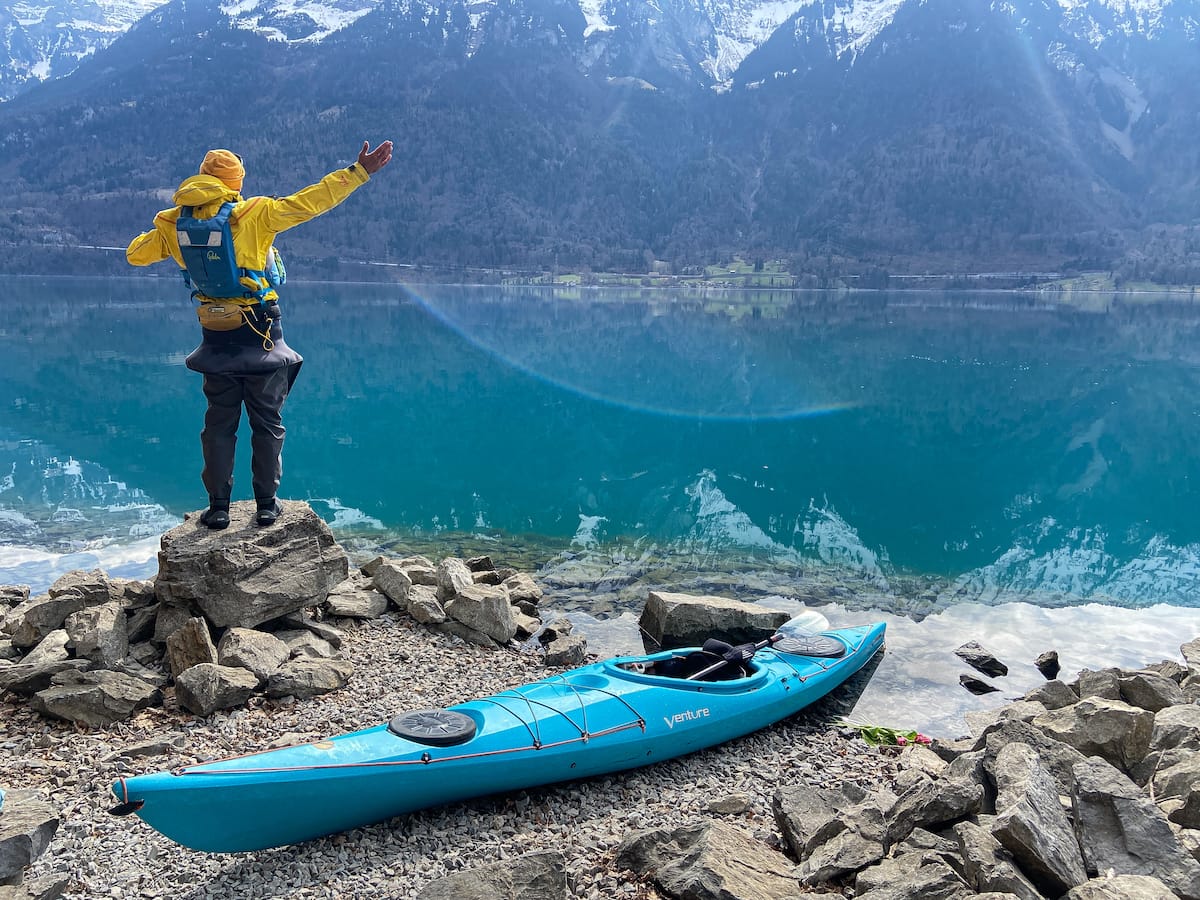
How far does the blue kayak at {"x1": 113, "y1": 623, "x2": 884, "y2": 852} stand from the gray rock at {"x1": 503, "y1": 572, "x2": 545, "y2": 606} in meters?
3.09

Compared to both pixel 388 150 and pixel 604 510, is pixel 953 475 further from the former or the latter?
pixel 388 150

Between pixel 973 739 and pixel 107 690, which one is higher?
pixel 107 690

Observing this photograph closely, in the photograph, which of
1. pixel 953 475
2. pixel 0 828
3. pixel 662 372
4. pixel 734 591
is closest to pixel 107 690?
pixel 0 828

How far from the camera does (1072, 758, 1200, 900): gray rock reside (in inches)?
167

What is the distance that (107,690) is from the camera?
646cm

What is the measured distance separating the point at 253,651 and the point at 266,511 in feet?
4.77

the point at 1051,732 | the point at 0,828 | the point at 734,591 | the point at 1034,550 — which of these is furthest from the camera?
the point at 1034,550

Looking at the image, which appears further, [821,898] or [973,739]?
[973,739]

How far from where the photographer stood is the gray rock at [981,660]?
31.9ft

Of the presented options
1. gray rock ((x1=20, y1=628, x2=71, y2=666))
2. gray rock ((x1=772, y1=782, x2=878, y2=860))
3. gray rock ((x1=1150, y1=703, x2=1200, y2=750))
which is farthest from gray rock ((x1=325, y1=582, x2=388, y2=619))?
gray rock ((x1=1150, y1=703, x2=1200, y2=750))

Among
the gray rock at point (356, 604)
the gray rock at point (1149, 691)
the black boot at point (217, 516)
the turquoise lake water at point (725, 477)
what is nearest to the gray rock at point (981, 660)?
the turquoise lake water at point (725, 477)

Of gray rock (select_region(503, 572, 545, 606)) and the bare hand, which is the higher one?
the bare hand

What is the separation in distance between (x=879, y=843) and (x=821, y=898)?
67 cm

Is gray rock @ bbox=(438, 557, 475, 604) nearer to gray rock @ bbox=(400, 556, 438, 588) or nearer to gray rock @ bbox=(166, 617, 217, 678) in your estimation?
gray rock @ bbox=(400, 556, 438, 588)
